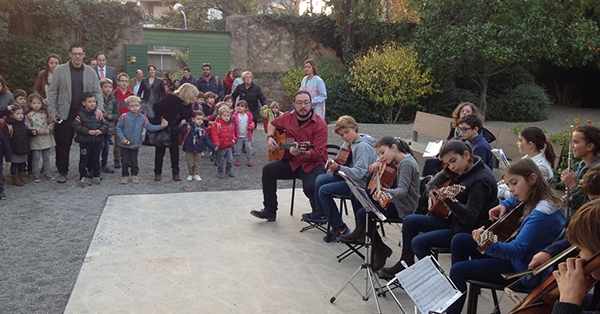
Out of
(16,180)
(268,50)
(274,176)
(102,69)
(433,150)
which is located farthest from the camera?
(268,50)

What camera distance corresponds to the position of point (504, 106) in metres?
Result: 16.6

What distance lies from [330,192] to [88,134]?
4.26 metres

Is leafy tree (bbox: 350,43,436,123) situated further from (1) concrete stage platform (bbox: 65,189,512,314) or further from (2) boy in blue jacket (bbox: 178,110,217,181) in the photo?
(1) concrete stage platform (bbox: 65,189,512,314)

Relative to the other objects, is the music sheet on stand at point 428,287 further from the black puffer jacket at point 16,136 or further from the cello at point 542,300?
the black puffer jacket at point 16,136

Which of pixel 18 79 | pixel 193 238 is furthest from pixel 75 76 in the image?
pixel 18 79

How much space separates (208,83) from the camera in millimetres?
12117

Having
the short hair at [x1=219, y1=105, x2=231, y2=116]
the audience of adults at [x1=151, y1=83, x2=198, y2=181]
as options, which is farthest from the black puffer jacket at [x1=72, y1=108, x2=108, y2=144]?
the short hair at [x1=219, y1=105, x2=231, y2=116]

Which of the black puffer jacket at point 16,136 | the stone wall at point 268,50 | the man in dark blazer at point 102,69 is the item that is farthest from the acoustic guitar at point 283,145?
the stone wall at point 268,50

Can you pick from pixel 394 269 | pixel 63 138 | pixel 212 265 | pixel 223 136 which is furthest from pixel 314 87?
pixel 394 269

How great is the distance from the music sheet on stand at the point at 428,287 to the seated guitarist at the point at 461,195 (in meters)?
0.84

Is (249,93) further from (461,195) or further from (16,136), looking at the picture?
(461,195)

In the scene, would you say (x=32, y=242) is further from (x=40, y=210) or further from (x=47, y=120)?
(x=47, y=120)

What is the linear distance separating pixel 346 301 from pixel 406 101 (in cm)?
1184

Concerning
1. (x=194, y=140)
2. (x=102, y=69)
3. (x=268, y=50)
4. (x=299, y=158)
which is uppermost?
(x=268, y=50)
